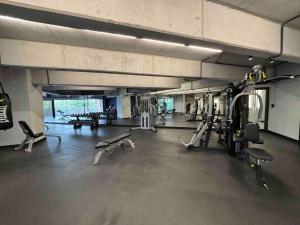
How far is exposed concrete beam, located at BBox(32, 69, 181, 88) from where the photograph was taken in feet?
18.2

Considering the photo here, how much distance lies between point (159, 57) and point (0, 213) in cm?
437

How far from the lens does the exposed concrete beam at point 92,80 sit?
18.2 feet

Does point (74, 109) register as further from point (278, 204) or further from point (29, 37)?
point (278, 204)

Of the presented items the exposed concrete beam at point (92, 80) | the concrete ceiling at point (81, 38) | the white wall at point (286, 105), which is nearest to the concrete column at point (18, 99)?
the exposed concrete beam at point (92, 80)

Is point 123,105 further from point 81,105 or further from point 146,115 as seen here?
point 81,105

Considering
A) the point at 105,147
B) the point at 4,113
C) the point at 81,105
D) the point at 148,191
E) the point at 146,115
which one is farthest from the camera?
the point at 81,105

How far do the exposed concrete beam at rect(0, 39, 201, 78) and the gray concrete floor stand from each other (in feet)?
7.49

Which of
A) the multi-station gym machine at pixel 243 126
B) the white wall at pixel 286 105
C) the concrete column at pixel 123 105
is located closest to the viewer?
the multi-station gym machine at pixel 243 126

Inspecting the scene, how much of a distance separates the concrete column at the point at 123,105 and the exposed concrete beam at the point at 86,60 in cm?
812

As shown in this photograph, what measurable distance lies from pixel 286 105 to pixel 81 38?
21.3ft

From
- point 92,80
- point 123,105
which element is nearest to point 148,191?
point 92,80

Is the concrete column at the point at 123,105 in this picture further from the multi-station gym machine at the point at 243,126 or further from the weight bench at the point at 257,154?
the weight bench at the point at 257,154

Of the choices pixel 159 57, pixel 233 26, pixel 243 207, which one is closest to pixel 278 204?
pixel 243 207

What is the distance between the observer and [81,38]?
3.11 m
